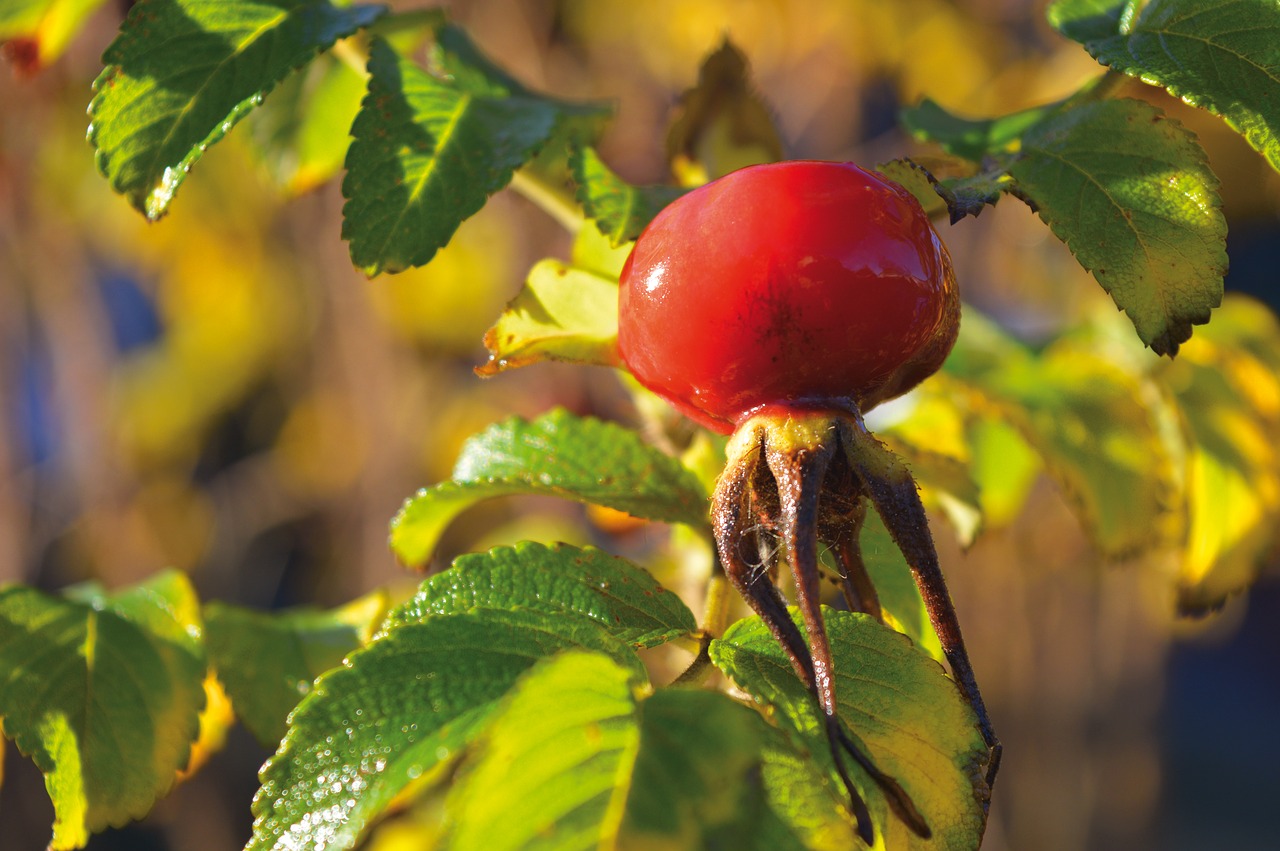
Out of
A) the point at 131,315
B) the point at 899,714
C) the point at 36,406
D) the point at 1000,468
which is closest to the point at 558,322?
the point at 899,714

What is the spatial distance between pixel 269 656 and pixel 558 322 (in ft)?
1.14

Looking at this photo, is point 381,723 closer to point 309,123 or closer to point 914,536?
point 914,536

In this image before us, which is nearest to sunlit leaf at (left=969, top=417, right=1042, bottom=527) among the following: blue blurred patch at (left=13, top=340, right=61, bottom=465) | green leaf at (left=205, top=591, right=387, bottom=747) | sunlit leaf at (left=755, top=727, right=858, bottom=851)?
green leaf at (left=205, top=591, right=387, bottom=747)

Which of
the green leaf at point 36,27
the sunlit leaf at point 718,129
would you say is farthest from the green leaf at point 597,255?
the green leaf at point 36,27

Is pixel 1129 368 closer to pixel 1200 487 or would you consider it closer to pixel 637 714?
pixel 1200 487

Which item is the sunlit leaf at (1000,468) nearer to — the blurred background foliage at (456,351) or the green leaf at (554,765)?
the blurred background foliage at (456,351)

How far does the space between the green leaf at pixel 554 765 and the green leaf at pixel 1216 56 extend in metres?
0.41

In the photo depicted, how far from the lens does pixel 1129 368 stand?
1044 mm

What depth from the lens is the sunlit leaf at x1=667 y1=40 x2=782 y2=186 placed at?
795mm

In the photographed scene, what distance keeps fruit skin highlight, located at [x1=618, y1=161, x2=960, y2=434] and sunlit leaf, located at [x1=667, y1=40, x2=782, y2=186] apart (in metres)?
0.30

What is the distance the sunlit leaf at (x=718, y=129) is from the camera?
80cm

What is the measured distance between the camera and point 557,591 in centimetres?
54

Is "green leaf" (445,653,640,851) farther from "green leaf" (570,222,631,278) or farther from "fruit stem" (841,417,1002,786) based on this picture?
"green leaf" (570,222,631,278)

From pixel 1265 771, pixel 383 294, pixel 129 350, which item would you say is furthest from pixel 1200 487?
pixel 1265 771
